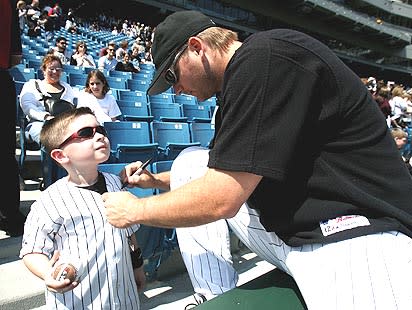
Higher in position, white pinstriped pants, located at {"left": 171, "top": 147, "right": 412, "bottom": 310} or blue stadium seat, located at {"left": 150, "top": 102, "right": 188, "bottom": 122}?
white pinstriped pants, located at {"left": 171, "top": 147, "right": 412, "bottom": 310}

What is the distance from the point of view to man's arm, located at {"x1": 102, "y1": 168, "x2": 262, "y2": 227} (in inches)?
46.3

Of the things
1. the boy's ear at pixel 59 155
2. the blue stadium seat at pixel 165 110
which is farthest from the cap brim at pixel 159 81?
the blue stadium seat at pixel 165 110

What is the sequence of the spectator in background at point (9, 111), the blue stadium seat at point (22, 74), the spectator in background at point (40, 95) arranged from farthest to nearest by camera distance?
the blue stadium seat at point (22, 74) < the spectator in background at point (40, 95) < the spectator in background at point (9, 111)

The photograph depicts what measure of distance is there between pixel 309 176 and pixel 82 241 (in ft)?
3.13

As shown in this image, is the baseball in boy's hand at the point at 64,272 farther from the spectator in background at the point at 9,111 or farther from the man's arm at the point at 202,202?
the spectator in background at the point at 9,111

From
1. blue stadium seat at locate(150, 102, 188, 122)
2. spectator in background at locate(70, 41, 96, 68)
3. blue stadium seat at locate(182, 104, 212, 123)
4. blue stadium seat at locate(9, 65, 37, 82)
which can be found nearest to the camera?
blue stadium seat at locate(9, 65, 37, 82)

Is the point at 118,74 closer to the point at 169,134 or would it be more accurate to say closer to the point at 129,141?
the point at 169,134

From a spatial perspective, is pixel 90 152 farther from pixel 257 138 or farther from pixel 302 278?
pixel 302 278

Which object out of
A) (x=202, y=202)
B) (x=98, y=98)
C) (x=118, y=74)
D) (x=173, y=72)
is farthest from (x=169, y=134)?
(x=118, y=74)

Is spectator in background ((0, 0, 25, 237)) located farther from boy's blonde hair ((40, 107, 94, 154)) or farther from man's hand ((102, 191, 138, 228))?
man's hand ((102, 191, 138, 228))

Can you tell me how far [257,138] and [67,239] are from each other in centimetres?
95

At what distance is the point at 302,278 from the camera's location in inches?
51.8

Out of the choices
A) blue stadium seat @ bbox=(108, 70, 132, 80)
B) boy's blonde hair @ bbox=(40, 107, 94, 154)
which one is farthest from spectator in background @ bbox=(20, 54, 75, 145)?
blue stadium seat @ bbox=(108, 70, 132, 80)

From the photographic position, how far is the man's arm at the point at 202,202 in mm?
1177
